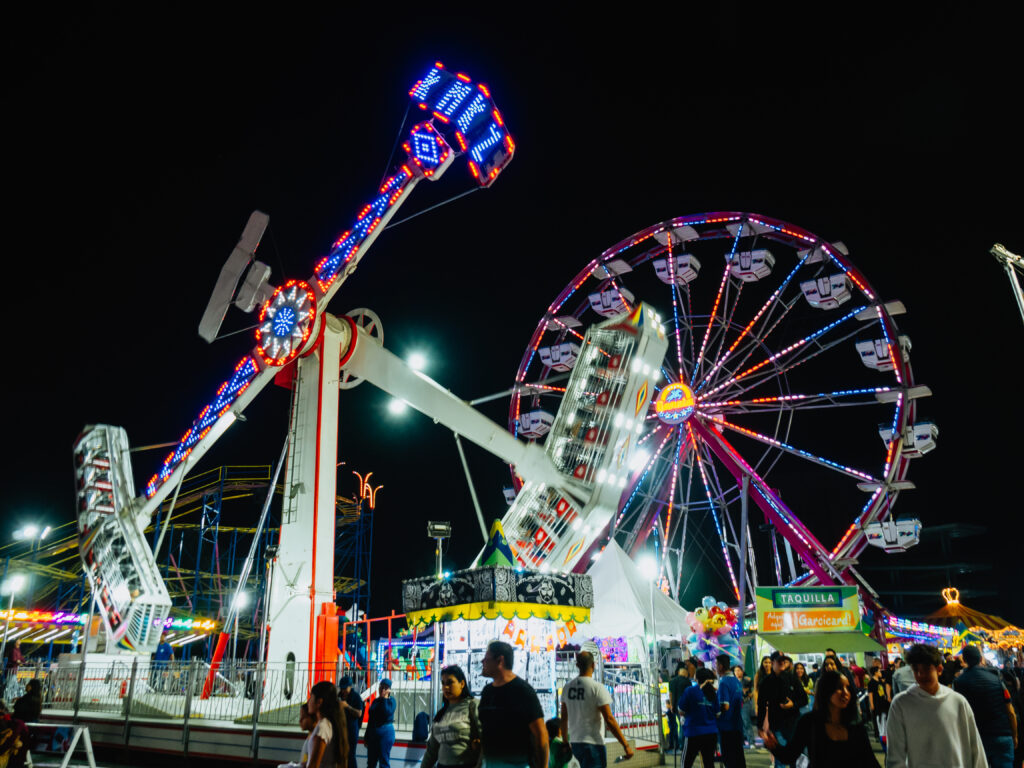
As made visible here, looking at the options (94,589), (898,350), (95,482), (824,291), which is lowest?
(94,589)

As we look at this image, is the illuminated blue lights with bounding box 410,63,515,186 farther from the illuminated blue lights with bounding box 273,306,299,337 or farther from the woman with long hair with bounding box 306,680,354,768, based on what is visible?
the woman with long hair with bounding box 306,680,354,768

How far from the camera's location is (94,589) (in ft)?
51.0

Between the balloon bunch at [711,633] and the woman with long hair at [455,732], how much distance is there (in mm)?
18225

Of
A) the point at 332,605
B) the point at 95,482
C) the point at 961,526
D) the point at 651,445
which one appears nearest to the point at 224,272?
the point at 95,482

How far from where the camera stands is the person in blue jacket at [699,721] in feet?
26.2

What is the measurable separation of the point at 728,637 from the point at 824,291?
11249 mm

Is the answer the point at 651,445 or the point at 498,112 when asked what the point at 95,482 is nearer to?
the point at 498,112

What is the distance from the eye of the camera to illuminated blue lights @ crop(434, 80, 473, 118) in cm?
1575

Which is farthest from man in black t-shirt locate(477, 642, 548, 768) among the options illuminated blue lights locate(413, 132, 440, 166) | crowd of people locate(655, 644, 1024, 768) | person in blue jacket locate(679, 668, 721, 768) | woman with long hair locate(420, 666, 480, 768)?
illuminated blue lights locate(413, 132, 440, 166)

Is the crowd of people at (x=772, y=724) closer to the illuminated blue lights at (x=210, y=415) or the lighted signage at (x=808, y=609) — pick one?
the illuminated blue lights at (x=210, y=415)

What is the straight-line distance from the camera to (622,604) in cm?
1916

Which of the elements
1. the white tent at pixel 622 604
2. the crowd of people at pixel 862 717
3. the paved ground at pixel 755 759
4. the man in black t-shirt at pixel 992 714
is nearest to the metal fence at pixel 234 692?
the paved ground at pixel 755 759

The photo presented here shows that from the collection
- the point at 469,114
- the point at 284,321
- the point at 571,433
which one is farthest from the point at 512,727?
the point at 469,114

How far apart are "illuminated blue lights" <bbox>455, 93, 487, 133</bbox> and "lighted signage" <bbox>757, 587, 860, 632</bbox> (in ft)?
40.8
